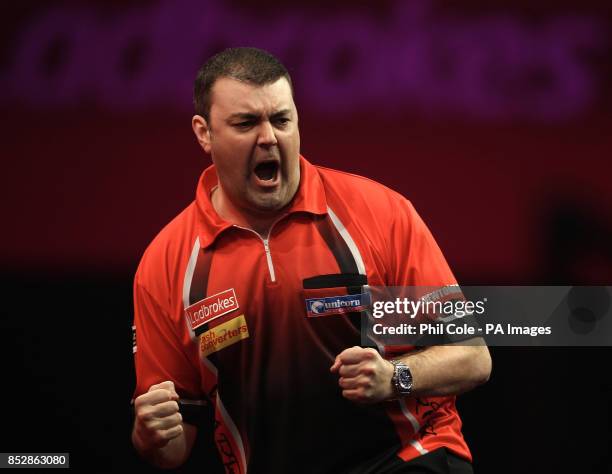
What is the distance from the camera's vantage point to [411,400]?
9.27 feet

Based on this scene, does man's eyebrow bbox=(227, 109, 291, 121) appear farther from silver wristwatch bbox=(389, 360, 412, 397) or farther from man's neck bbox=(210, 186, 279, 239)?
silver wristwatch bbox=(389, 360, 412, 397)

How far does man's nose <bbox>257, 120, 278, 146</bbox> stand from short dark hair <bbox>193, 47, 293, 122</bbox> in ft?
0.35

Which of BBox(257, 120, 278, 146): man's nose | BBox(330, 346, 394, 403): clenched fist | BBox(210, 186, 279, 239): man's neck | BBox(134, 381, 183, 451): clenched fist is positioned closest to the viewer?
BBox(330, 346, 394, 403): clenched fist

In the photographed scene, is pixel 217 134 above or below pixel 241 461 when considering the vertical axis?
above

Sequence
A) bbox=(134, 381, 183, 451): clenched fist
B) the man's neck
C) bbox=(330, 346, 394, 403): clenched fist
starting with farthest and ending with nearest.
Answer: the man's neck → bbox=(134, 381, 183, 451): clenched fist → bbox=(330, 346, 394, 403): clenched fist

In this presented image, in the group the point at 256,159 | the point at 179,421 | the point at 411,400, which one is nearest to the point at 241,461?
the point at 179,421

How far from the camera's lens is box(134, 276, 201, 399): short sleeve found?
289 centimetres

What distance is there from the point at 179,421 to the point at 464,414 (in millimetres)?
1151

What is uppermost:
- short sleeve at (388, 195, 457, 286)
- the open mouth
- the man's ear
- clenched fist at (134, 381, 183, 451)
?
the man's ear

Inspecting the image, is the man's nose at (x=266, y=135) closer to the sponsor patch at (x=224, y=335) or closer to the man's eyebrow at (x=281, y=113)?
the man's eyebrow at (x=281, y=113)

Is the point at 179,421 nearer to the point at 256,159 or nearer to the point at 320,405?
the point at 320,405

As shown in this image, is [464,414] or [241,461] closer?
[241,461]

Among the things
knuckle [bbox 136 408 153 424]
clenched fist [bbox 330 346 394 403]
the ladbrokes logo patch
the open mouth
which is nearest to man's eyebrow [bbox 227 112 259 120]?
the open mouth

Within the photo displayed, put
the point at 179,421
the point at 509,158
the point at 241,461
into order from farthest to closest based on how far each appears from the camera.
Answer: the point at 509,158, the point at 241,461, the point at 179,421
